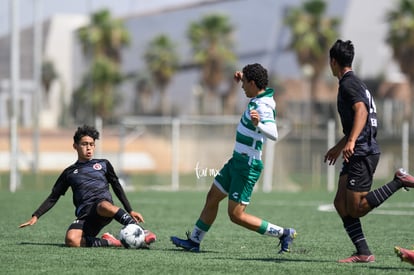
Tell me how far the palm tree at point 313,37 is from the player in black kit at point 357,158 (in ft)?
149

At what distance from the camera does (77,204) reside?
1036 centimetres

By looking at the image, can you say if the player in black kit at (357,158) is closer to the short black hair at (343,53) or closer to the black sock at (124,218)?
the short black hair at (343,53)

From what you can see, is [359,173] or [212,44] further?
[212,44]

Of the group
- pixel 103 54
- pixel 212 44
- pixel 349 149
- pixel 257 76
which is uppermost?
pixel 212 44

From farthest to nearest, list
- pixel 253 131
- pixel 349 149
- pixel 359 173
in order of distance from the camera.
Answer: pixel 253 131
pixel 359 173
pixel 349 149

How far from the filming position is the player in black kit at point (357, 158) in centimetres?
841

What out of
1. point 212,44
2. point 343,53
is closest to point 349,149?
point 343,53

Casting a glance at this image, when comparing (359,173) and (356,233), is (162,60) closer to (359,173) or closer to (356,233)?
(356,233)

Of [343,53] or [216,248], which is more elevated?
[343,53]

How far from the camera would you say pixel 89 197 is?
1026cm

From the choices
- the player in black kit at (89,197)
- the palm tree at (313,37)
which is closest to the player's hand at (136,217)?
the player in black kit at (89,197)

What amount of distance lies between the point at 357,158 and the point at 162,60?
57.2 m

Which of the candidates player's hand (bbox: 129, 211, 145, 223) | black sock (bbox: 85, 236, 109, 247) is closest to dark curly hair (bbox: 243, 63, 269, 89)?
player's hand (bbox: 129, 211, 145, 223)

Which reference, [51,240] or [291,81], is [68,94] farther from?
[51,240]
